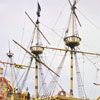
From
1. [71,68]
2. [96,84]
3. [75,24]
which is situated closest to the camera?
[96,84]

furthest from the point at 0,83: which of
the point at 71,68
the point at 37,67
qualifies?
the point at 71,68

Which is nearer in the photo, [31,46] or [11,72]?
[31,46]

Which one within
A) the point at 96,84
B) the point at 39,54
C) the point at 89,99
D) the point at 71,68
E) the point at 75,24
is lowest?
the point at 89,99

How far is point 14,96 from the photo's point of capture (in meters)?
28.0

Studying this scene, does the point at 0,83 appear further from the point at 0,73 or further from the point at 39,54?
the point at 39,54

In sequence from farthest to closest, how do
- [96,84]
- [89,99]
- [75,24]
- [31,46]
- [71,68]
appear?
[31,46] < [75,24] < [71,68] < [96,84] < [89,99]

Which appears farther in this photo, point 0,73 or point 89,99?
point 0,73

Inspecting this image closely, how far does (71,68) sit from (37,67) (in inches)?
321

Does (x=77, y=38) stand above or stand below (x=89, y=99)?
above

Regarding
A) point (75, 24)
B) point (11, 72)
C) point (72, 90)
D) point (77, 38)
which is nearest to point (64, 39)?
point (77, 38)

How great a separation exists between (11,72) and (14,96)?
13.2 meters

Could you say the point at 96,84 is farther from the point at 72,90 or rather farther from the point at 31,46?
the point at 31,46

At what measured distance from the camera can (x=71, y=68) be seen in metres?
28.2

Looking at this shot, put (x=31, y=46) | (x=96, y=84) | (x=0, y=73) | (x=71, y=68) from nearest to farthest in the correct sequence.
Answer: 1. (x=96, y=84)
2. (x=71, y=68)
3. (x=31, y=46)
4. (x=0, y=73)
